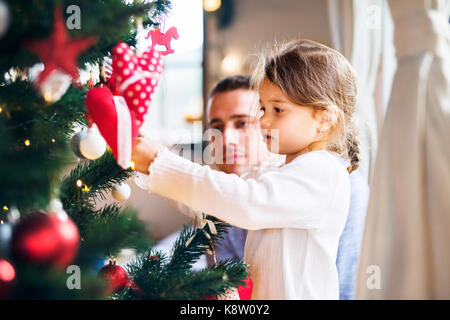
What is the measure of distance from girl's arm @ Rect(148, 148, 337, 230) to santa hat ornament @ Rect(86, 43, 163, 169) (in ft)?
0.40

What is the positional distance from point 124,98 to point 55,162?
0.54 ft

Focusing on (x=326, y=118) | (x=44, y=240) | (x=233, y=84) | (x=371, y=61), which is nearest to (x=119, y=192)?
(x=44, y=240)

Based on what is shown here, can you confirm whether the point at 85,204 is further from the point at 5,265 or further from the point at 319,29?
the point at 319,29

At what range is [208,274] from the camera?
51cm

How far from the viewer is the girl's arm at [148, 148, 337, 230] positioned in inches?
23.3

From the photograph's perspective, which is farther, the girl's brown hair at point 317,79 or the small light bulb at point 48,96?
the girl's brown hair at point 317,79

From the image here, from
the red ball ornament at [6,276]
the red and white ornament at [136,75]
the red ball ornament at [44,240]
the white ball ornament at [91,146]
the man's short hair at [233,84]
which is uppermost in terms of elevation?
the man's short hair at [233,84]

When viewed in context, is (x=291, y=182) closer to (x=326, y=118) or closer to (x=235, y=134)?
(x=326, y=118)

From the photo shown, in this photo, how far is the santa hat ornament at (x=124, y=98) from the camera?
447 millimetres

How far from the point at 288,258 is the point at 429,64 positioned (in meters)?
0.39

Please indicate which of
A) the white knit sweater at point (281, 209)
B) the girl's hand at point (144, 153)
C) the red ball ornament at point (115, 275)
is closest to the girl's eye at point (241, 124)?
the white knit sweater at point (281, 209)

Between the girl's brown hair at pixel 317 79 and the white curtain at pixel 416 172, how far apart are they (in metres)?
0.21

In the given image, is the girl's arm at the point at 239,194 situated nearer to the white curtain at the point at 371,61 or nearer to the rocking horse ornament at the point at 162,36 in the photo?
the rocking horse ornament at the point at 162,36
